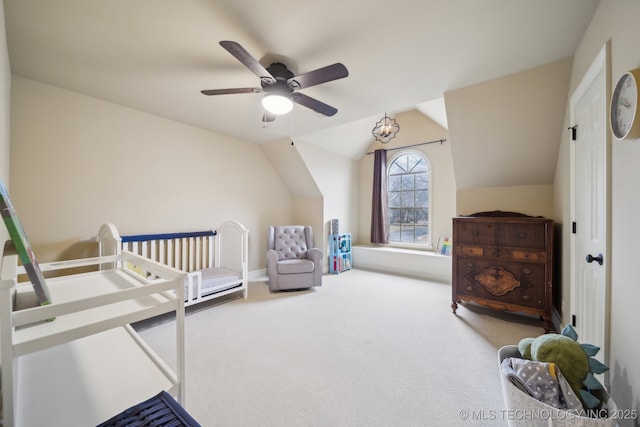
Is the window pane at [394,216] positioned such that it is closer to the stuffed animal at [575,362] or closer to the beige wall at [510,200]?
the beige wall at [510,200]

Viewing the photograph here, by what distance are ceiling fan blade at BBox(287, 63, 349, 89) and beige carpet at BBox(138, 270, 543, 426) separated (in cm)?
213

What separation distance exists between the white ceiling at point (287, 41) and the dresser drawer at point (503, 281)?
6.31 ft

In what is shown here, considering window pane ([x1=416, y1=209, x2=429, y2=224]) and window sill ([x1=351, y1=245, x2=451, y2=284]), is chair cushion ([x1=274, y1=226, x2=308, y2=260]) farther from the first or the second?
window pane ([x1=416, y1=209, x2=429, y2=224])

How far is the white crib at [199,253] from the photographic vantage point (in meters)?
2.55

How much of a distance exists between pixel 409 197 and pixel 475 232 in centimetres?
211

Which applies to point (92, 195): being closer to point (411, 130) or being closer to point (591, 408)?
point (591, 408)

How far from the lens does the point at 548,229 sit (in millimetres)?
2342

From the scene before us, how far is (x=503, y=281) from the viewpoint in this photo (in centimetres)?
255

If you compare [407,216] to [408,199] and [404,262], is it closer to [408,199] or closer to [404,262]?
[408,199]

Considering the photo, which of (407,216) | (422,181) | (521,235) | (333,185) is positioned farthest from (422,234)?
(521,235)

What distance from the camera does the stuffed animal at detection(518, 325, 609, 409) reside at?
1.05m

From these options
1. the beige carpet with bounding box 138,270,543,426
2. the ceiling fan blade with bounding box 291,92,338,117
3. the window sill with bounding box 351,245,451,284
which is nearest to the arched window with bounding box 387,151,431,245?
A: the window sill with bounding box 351,245,451,284

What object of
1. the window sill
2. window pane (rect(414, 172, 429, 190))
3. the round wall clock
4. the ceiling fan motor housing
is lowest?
the window sill

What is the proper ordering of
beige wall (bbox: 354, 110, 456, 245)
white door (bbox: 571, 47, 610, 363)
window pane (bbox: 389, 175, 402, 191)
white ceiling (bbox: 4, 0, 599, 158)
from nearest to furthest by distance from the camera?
white door (bbox: 571, 47, 610, 363), white ceiling (bbox: 4, 0, 599, 158), beige wall (bbox: 354, 110, 456, 245), window pane (bbox: 389, 175, 402, 191)
